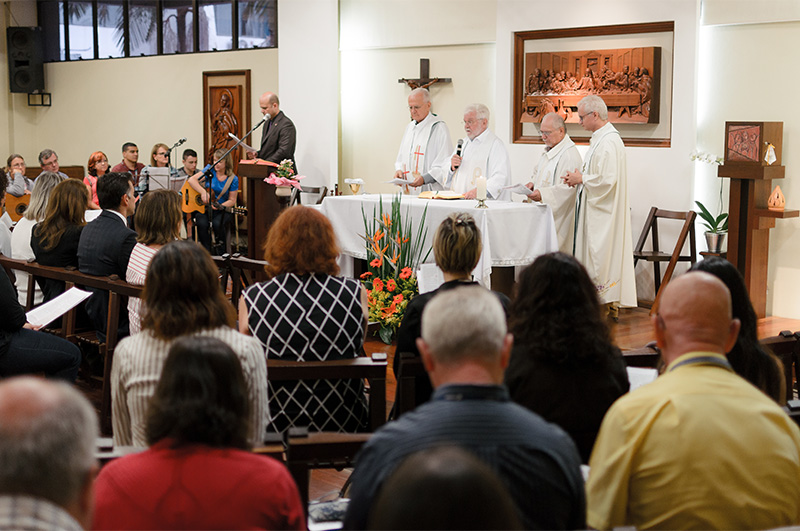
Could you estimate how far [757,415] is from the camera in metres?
1.92

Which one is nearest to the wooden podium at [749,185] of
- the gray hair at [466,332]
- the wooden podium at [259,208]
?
the wooden podium at [259,208]

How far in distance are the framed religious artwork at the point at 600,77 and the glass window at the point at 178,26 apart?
511 centimetres

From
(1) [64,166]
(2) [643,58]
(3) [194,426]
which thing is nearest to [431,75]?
(2) [643,58]

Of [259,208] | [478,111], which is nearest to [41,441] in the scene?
[478,111]

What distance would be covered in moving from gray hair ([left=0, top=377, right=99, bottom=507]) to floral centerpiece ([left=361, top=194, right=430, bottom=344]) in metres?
4.60

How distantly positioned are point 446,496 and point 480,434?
519 millimetres

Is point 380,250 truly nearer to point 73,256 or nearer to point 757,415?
point 73,256

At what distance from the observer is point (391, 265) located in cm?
619

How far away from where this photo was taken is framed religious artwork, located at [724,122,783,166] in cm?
660

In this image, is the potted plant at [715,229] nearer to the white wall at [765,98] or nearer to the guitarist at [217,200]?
the white wall at [765,98]

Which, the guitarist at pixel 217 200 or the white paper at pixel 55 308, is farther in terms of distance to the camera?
the guitarist at pixel 217 200

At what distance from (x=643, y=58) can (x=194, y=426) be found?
21.8ft

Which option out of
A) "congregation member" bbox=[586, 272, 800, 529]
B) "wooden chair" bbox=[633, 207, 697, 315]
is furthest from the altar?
"congregation member" bbox=[586, 272, 800, 529]

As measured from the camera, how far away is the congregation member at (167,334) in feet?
8.43
